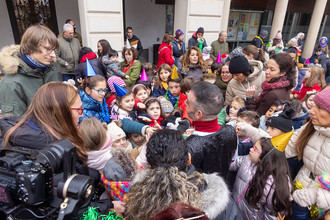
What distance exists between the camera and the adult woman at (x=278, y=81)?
2623 millimetres

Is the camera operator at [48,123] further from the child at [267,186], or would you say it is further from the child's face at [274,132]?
the child's face at [274,132]

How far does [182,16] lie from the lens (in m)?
6.47

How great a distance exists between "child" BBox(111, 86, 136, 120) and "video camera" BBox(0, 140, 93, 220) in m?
1.77

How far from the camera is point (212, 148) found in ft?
5.33

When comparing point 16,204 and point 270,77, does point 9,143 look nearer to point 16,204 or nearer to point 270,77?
point 16,204

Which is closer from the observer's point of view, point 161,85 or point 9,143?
point 9,143

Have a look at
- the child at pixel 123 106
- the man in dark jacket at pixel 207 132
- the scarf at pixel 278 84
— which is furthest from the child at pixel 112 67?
the man in dark jacket at pixel 207 132

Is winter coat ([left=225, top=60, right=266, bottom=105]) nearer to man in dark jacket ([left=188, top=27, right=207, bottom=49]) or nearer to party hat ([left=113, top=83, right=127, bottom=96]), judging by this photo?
party hat ([left=113, top=83, right=127, bottom=96])

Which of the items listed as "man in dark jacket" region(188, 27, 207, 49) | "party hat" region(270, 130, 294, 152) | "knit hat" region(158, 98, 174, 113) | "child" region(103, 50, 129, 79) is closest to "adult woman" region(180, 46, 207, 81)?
"child" region(103, 50, 129, 79)

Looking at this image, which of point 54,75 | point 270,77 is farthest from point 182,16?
point 54,75

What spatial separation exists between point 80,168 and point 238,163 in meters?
1.47

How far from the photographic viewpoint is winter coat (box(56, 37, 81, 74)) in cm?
448

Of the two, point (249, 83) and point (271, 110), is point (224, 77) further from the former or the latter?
point (271, 110)

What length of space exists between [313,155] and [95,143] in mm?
1722
